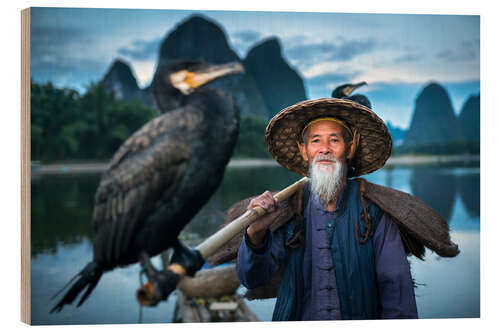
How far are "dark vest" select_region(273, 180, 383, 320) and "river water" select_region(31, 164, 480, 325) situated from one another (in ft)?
2.61

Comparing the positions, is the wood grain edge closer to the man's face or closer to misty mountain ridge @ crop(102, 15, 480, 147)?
misty mountain ridge @ crop(102, 15, 480, 147)

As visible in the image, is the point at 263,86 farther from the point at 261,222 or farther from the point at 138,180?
the point at 261,222

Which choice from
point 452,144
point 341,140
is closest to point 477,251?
point 452,144

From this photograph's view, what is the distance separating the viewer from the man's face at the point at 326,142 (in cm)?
222

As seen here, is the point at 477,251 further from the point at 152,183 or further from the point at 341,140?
the point at 152,183

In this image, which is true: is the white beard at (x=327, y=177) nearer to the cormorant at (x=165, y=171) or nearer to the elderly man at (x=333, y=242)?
the elderly man at (x=333, y=242)

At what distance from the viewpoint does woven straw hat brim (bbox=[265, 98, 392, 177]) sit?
2202mm

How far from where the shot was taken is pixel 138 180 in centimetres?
262

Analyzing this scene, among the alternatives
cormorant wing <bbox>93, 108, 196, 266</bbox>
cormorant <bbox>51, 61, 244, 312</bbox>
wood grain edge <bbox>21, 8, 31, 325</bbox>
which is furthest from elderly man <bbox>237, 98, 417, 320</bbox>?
wood grain edge <bbox>21, 8, 31, 325</bbox>

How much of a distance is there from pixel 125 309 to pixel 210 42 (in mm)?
1910

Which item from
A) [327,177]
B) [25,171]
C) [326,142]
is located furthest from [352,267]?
[25,171]

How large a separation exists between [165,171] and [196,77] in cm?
66

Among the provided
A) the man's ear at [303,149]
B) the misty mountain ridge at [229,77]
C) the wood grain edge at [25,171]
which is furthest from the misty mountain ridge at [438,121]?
the wood grain edge at [25,171]

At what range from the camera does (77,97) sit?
9.59 ft
